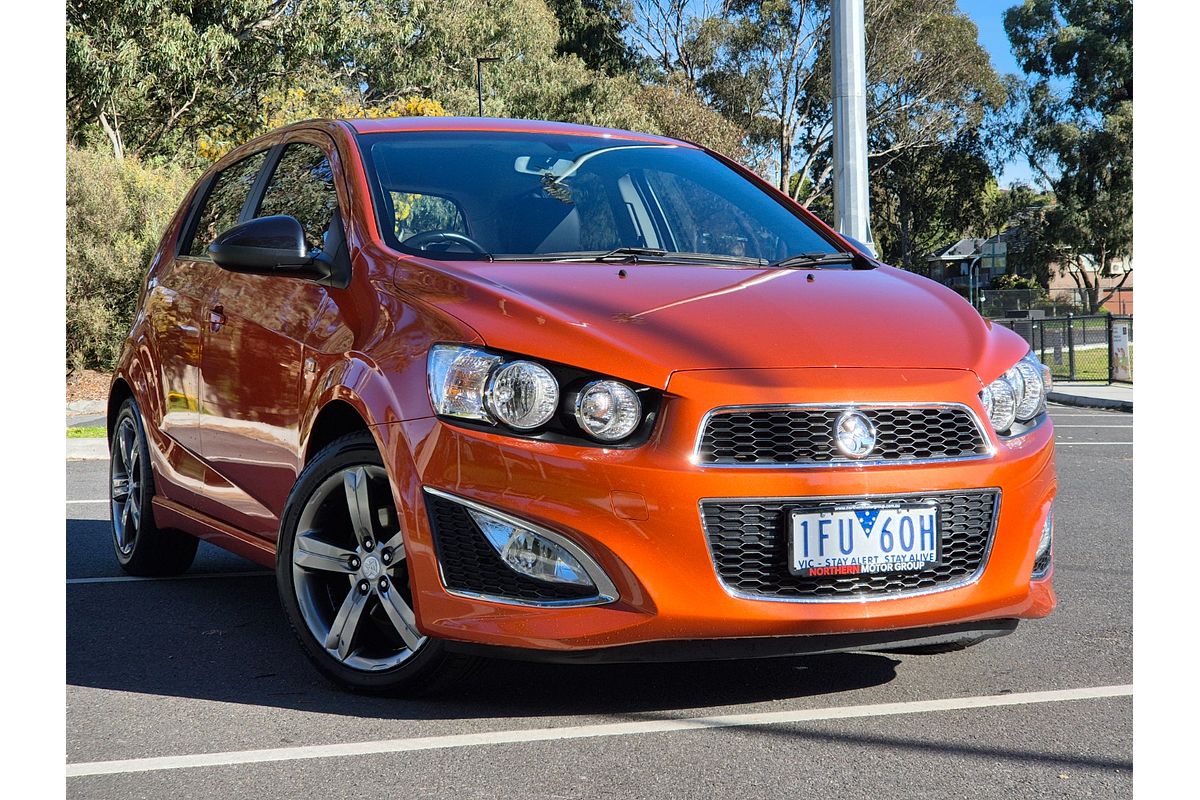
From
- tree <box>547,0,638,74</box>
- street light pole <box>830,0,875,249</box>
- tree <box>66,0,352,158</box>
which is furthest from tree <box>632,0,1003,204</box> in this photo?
street light pole <box>830,0,875,249</box>

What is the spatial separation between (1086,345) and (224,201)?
66.6ft

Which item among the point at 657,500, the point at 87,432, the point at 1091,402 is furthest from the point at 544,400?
the point at 1091,402

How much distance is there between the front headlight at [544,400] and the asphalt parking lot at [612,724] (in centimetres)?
76

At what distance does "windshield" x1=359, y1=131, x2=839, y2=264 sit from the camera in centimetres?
437

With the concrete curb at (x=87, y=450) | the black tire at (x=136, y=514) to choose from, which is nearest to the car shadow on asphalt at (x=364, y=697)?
the black tire at (x=136, y=514)

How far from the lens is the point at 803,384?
350 centimetres

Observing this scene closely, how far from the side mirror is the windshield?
10.3 inches

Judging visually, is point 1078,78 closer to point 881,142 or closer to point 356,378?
point 881,142

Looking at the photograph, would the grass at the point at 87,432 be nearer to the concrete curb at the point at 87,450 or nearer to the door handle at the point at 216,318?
the concrete curb at the point at 87,450

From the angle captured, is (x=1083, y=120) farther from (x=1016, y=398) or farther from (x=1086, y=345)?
(x=1016, y=398)

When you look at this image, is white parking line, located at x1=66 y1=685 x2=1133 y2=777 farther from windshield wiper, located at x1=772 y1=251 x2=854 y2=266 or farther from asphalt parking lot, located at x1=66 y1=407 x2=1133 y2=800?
→ windshield wiper, located at x1=772 y1=251 x2=854 y2=266

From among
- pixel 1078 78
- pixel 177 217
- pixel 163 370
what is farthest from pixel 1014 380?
pixel 1078 78

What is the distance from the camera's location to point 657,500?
3369 mm

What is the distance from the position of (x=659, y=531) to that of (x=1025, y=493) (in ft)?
3.43
